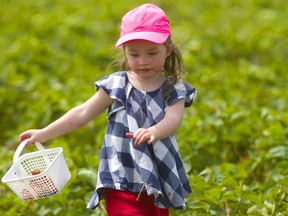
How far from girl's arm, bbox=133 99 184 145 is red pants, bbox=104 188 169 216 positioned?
14.2 inches

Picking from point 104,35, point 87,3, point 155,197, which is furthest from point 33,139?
point 87,3

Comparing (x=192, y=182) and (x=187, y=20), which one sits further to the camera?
(x=187, y=20)

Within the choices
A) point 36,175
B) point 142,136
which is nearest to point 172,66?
point 142,136

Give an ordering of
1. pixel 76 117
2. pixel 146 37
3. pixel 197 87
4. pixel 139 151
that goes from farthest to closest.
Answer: pixel 197 87 → pixel 76 117 → pixel 139 151 → pixel 146 37

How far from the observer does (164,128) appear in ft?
11.4

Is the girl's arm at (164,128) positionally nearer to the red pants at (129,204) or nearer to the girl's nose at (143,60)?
the girl's nose at (143,60)

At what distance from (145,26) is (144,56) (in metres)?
0.14

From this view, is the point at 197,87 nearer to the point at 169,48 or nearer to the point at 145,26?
the point at 169,48

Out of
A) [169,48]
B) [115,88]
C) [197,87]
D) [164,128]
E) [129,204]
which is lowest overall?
[197,87]

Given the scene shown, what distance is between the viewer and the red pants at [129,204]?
362 cm

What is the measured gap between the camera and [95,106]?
3.70 meters

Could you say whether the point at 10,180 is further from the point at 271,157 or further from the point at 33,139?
the point at 271,157

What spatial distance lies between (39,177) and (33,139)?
0.84 feet

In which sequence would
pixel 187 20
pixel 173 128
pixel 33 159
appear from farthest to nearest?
pixel 187 20
pixel 33 159
pixel 173 128
